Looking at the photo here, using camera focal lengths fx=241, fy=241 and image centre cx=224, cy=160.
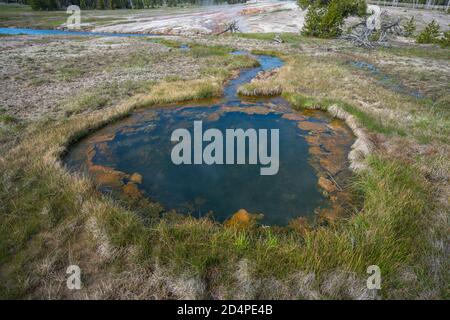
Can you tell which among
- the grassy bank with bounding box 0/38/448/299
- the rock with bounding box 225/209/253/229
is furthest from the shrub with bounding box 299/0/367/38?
the rock with bounding box 225/209/253/229

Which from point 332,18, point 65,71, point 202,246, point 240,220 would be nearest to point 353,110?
point 240,220

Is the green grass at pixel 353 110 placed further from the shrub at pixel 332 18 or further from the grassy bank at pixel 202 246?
the shrub at pixel 332 18

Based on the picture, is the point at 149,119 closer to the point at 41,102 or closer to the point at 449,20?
the point at 41,102

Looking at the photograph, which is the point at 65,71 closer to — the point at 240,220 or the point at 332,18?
the point at 240,220

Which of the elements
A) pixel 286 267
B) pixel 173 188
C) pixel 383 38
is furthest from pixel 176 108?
pixel 383 38

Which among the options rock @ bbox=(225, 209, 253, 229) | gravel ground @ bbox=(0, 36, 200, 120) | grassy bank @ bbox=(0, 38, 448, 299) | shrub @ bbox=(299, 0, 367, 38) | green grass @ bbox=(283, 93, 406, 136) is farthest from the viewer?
shrub @ bbox=(299, 0, 367, 38)

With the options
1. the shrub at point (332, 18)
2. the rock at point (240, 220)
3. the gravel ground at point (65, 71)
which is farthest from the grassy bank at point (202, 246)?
the shrub at point (332, 18)

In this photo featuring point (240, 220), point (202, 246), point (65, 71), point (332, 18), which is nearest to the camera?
point (202, 246)

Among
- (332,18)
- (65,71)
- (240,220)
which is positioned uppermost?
(332,18)

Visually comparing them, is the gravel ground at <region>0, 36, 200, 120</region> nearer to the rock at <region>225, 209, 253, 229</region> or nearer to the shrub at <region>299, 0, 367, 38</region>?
the rock at <region>225, 209, 253, 229</region>
